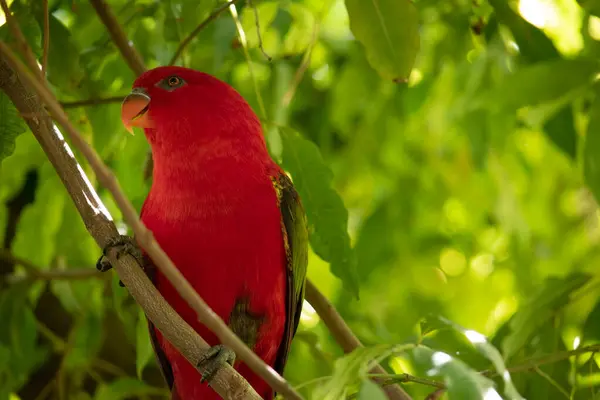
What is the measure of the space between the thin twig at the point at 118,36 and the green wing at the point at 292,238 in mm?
634

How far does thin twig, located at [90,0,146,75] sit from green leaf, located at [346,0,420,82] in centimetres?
78

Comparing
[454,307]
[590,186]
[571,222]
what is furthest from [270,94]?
[571,222]

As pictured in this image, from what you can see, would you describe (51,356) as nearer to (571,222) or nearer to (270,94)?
(270,94)

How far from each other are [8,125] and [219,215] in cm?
60

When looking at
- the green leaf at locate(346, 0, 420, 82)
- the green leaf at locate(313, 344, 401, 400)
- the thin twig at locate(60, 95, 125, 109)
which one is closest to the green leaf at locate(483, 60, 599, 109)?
the green leaf at locate(346, 0, 420, 82)

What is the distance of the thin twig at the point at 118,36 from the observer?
2.50 metres

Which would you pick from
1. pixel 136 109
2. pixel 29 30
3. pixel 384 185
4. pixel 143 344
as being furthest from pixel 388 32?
pixel 384 185

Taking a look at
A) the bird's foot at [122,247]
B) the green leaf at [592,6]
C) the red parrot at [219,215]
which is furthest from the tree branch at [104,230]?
the green leaf at [592,6]

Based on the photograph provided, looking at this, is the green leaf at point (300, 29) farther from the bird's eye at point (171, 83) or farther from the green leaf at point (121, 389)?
the green leaf at point (121, 389)

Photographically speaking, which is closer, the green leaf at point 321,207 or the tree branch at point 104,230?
the tree branch at point 104,230

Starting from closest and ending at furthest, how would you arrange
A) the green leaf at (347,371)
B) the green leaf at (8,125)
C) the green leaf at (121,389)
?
1. the green leaf at (347,371)
2. the green leaf at (8,125)
3. the green leaf at (121,389)

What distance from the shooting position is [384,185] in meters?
4.09

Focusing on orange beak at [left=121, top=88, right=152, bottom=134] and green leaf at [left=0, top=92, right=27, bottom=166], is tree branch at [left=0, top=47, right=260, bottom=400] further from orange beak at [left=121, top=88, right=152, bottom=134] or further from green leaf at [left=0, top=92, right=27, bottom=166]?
orange beak at [left=121, top=88, right=152, bottom=134]

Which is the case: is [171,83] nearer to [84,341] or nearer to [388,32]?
[388,32]
